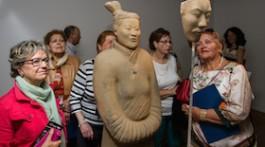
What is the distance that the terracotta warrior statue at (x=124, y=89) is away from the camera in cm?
142

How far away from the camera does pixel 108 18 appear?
12.4ft

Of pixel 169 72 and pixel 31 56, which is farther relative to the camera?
pixel 169 72

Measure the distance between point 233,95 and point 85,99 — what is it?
0.79m

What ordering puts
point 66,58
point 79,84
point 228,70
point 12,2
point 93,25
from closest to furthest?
point 228,70 < point 79,84 < point 66,58 < point 12,2 < point 93,25

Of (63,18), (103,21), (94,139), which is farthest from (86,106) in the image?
(103,21)

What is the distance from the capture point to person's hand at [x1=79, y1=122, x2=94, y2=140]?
185 centimetres

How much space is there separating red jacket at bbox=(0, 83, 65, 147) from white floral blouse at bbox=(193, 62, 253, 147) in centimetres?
84

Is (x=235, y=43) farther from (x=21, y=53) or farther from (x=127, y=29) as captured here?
(x=21, y=53)

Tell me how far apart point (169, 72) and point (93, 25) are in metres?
1.50

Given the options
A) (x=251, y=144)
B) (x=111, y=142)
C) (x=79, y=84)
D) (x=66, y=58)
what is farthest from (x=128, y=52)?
(x=66, y=58)

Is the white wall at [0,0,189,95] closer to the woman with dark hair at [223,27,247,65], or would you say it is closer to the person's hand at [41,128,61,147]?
the woman with dark hair at [223,27,247,65]

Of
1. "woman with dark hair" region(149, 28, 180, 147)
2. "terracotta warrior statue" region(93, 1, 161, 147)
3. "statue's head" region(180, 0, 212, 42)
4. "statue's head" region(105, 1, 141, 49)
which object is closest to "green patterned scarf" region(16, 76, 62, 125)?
"terracotta warrior statue" region(93, 1, 161, 147)

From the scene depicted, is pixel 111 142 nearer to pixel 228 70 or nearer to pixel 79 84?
pixel 79 84

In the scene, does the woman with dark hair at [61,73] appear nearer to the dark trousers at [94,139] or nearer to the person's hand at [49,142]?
the dark trousers at [94,139]
